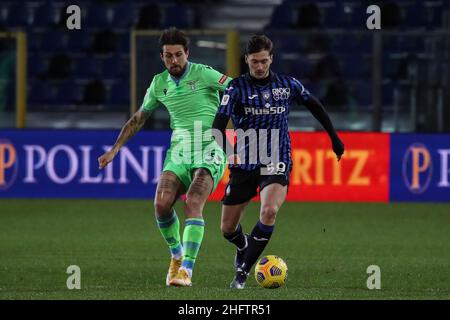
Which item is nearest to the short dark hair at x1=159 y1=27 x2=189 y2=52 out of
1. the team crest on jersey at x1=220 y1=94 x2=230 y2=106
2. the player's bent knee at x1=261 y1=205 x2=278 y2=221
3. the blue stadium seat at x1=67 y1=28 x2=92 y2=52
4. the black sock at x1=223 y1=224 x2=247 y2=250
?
the team crest on jersey at x1=220 y1=94 x2=230 y2=106

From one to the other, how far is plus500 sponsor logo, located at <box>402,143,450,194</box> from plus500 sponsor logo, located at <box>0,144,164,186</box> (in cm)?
338

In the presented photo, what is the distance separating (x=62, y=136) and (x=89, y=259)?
20.2 feet

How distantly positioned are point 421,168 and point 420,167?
2 centimetres

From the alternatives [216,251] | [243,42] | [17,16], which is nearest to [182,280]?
[216,251]

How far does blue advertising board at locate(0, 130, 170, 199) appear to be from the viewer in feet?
57.5

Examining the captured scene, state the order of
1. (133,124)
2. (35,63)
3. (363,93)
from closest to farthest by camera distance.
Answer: (133,124)
(363,93)
(35,63)

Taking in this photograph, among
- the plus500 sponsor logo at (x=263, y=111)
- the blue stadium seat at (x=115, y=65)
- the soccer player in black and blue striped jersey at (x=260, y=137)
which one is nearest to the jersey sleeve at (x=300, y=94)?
the soccer player in black and blue striped jersey at (x=260, y=137)

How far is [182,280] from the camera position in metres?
9.37

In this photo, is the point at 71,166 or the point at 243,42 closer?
the point at 71,166

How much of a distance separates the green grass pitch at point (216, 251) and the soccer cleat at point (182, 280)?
0.09 m

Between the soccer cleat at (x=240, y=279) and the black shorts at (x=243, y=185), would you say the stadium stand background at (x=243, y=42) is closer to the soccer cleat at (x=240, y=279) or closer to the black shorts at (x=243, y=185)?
the black shorts at (x=243, y=185)

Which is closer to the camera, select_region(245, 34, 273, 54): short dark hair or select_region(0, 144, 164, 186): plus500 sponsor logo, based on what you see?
select_region(245, 34, 273, 54): short dark hair

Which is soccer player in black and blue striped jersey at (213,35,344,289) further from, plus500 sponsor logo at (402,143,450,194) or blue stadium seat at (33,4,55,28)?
blue stadium seat at (33,4,55,28)

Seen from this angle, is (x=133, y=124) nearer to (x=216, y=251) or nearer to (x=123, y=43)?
(x=216, y=251)
